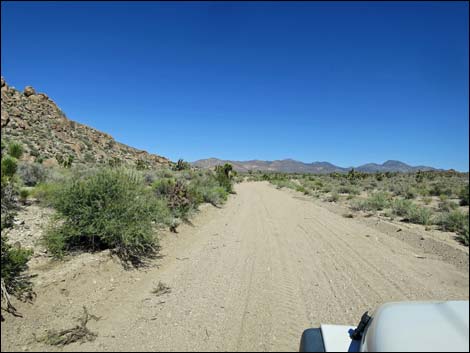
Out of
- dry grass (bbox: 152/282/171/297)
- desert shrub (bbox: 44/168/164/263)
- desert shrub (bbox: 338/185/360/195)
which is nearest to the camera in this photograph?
dry grass (bbox: 152/282/171/297)

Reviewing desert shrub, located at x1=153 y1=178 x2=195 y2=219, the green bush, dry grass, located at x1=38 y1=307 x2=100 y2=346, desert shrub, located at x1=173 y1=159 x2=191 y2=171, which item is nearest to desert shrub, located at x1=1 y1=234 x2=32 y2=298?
dry grass, located at x1=38 y1=307 x2=100 y2=346

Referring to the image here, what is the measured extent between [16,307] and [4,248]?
3.54 feet

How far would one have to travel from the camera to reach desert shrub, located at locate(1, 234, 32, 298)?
4133 millimetres

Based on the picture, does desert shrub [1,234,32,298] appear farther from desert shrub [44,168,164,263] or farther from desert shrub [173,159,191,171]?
desert shrub [173,159,191,171]

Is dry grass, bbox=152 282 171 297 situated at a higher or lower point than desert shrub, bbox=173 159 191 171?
lower

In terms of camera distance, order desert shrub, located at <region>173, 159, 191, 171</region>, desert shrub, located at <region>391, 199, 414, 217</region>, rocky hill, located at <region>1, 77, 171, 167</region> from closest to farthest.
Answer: desert shrub, located at <region>391, 199, 414, 217</region>, rocky hill, located at <region>1, 77, 171, 167</region>, desert shrub, located at <region>173, 159, 191, 171</region>

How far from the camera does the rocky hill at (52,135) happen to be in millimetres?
28922

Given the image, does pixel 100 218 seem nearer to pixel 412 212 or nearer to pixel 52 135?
pixel 412 212

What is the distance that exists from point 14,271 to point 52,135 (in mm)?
34917

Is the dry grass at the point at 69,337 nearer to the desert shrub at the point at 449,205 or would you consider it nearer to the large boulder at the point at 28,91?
the desert shrub at the point at 449,205

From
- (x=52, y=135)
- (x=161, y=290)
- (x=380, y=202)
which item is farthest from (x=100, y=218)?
(x=52, y=135)

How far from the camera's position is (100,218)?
6383 mm

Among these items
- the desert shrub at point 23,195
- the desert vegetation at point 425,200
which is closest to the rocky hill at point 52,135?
the desert shrub at point 23,195

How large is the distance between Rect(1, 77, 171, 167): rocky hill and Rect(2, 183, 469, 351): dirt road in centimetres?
2031
